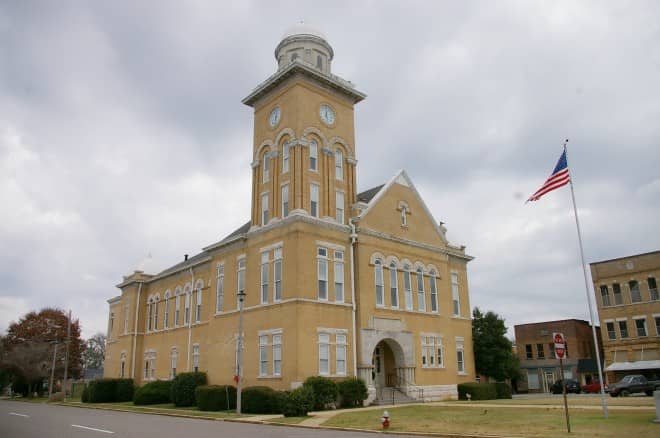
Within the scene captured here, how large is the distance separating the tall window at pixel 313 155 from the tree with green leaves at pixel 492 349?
65.1 ft

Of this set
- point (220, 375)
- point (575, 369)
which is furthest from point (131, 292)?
point (575, 369)

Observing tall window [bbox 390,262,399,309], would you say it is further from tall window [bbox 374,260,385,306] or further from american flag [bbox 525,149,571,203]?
american flag [bbox 525,149,571,203]

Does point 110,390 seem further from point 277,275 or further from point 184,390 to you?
point 277,275

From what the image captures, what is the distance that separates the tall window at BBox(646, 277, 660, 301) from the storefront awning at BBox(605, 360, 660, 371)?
5.68 metres

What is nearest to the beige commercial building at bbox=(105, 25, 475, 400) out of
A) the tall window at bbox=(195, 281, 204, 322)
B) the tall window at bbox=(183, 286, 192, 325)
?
the tall window at bbox=(195, 281, 204, 322)

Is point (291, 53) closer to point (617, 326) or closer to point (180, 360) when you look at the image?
point (180, 360)

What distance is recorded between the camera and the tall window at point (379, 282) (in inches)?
1388

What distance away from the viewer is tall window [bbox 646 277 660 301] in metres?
50.0

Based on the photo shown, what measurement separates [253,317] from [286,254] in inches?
189

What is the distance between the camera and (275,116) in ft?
123

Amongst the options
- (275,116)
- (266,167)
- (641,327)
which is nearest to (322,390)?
(266,167)

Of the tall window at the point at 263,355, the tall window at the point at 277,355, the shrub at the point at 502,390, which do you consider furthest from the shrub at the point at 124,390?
the shrub at the point at 502,390

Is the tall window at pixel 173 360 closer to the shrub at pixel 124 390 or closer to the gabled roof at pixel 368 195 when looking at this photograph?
the shrub at pixel 124 390

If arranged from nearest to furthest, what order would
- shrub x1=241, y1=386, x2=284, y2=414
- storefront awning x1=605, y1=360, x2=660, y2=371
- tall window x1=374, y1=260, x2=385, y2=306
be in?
shrub x1=241, y1=386, x2=284, y2=414, tall window x1=374, y1=260, x2=385, y2=306, storefront awning x1=605, y1=360, x2=660, y2=371
